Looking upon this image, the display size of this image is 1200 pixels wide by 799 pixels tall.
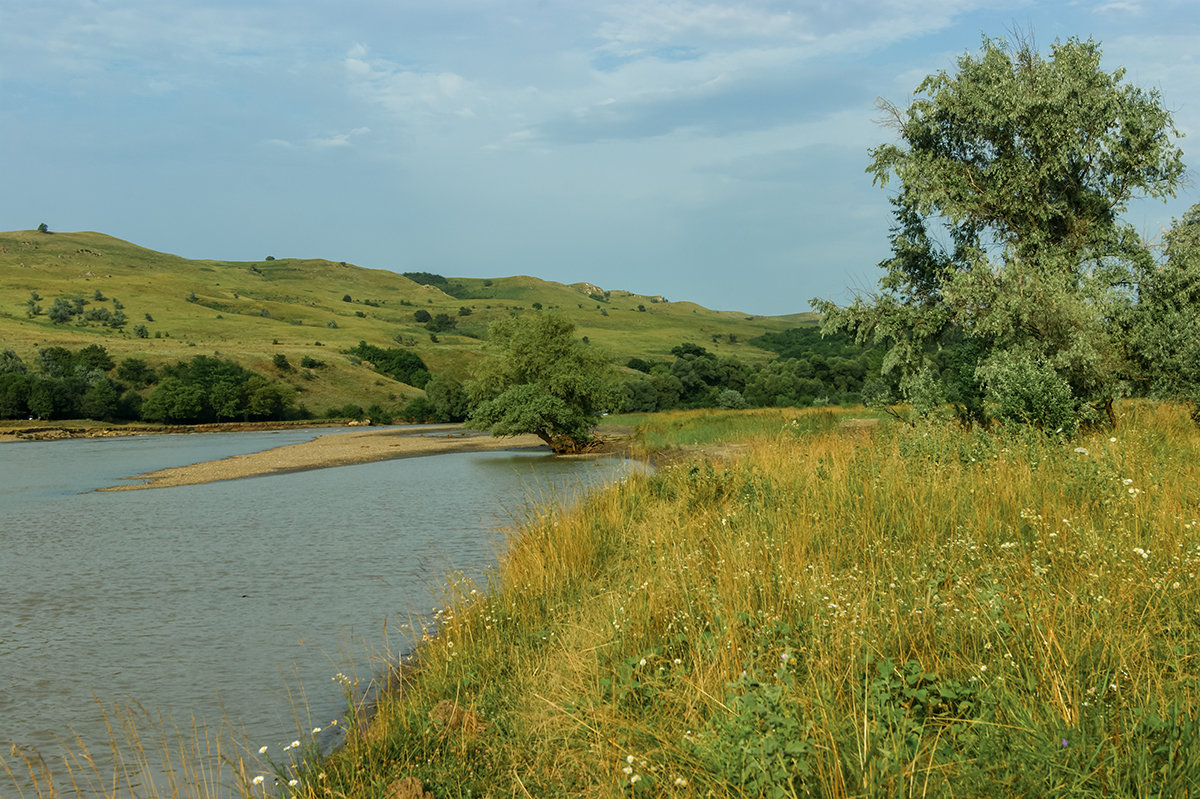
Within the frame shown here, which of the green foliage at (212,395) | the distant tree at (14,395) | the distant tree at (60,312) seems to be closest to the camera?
the distant tree at (14,395)

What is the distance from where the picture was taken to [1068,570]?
18.2ft

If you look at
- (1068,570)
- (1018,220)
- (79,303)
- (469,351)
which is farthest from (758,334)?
(1068,570)

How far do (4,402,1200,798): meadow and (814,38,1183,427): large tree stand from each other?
8060 millimetres

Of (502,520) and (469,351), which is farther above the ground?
(469,351)

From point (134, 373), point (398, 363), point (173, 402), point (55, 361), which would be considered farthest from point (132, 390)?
point (398, 363)

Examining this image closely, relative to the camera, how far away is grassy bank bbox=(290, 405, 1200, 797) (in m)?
3.38

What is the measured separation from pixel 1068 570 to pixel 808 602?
1.82m

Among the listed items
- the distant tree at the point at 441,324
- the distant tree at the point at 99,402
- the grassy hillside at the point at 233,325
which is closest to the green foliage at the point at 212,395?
the distant tree at the point at 99,402

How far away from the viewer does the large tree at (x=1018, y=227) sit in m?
16.7

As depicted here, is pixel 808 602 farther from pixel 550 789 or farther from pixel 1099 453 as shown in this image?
pixel 1099 453

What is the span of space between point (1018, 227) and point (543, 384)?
23.0 meters

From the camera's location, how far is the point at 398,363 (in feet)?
381

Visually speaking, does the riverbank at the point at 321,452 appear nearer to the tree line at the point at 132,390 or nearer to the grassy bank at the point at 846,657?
the tree line at the point at 132,390

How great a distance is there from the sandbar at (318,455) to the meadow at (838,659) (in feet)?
84.3
